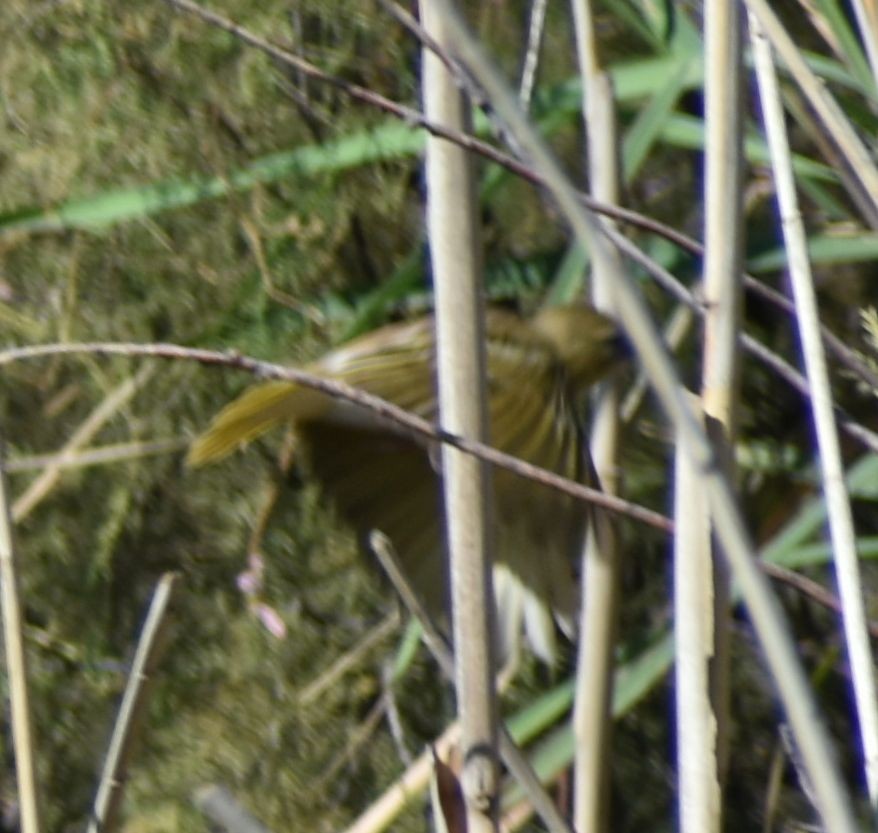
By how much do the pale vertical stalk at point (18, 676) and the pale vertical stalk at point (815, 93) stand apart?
328mm

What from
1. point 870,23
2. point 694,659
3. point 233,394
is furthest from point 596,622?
point 233,394

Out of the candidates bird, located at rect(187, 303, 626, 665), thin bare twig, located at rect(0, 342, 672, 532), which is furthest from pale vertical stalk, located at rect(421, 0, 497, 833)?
bird, located at rect(187, 303, 626, 665)

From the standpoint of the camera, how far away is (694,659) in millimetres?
514

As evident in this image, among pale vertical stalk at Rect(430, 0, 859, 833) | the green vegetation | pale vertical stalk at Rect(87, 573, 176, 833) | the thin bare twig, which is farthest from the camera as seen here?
the green vegetation

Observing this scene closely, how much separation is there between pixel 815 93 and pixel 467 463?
6.8 inches

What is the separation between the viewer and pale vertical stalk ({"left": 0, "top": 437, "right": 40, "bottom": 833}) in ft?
2.00

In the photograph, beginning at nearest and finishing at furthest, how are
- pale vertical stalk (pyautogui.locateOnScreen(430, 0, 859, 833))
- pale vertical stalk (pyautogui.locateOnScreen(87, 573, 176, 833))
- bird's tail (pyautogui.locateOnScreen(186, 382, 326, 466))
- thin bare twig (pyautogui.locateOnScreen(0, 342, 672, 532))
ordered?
pale vertical stalk (pyautogui.locateOnScreen(430, 0, 859, 833))
thin bare twig (pyautogui.locateOnScreen(0, 342, 672, 532))
pale vertical stalk (pyautogui.locateOnScreen(87, 573, 176, 833))
bird's tail (pyautogui.locateOnScreen(186, 382, 326, 466))

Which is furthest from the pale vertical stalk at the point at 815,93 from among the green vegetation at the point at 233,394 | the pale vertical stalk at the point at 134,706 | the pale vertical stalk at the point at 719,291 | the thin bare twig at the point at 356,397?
the green vegetation at the point at 233,394

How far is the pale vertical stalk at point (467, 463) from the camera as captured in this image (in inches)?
20.5

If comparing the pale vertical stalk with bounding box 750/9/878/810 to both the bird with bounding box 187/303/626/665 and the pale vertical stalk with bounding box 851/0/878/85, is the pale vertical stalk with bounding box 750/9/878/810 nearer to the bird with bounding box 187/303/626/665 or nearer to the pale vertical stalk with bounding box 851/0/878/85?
the pale vertical stalk with bounding box 851/0/878/85

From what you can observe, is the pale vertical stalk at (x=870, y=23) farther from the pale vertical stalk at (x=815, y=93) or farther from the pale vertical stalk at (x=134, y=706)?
the pale vertical stalk at (x=134, y=706)

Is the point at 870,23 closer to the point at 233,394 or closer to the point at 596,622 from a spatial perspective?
the point at 596,622

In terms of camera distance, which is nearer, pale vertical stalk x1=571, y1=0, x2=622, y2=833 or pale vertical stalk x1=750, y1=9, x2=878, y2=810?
pale vertical stalk x1=750, y1=9, x2=878, y2=810

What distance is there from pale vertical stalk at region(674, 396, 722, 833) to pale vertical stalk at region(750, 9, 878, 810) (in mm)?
43
